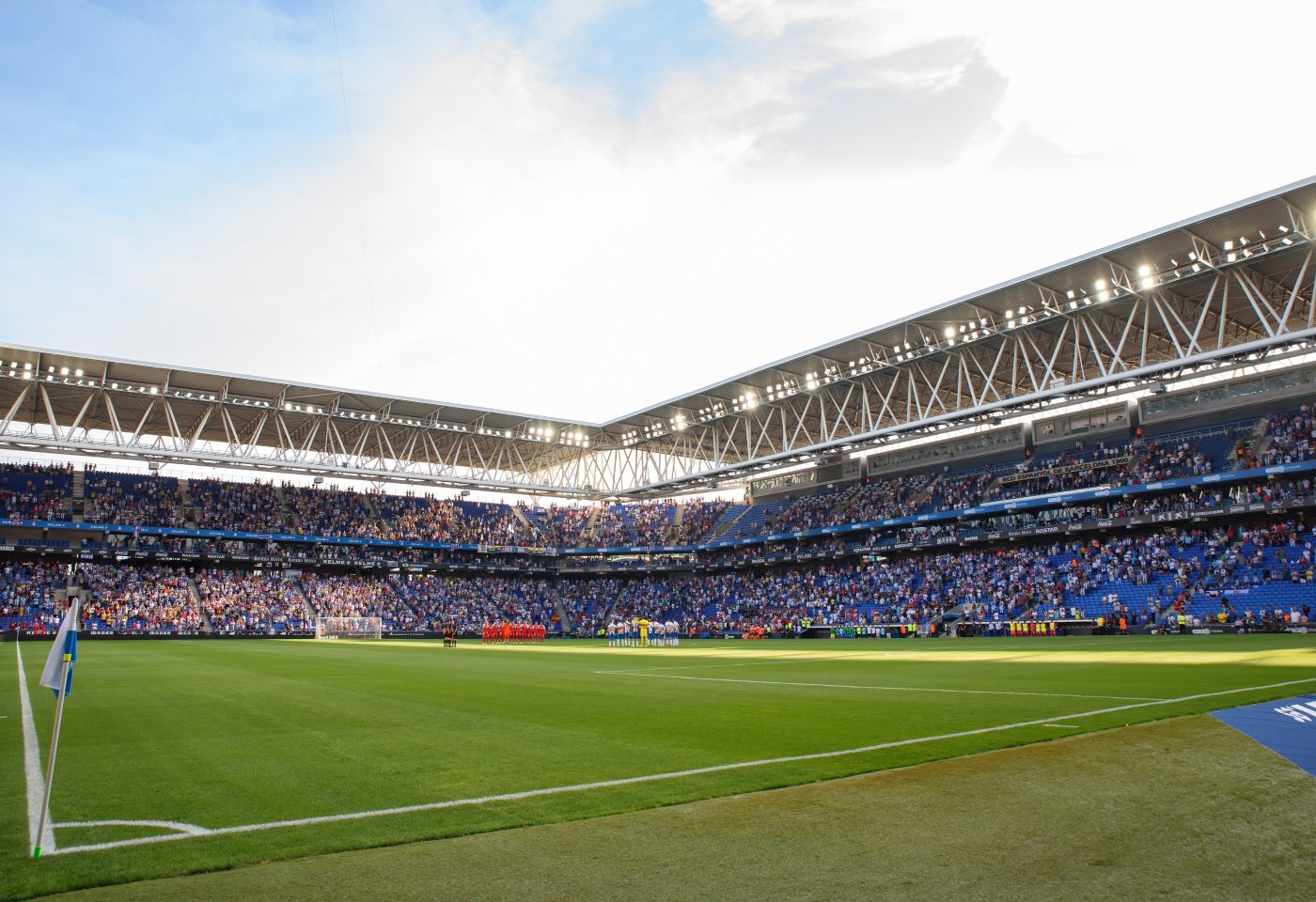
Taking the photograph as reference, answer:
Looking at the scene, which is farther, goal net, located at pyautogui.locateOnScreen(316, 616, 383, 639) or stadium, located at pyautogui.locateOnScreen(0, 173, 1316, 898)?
goal net, located at pyautogui.locateOnScreen(316, 616, 383, 639)

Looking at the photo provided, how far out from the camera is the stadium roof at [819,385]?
38.0 metres

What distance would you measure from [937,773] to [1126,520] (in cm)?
4525

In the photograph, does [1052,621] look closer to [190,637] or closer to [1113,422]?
[1113,422]

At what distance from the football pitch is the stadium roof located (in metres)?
23.4

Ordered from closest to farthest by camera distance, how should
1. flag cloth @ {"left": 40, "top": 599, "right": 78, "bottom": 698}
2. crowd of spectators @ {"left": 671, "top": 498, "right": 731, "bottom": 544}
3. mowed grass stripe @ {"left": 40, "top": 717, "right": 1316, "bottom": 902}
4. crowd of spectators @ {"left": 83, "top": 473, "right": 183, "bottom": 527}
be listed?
1. mowed grass stripe @ {"left": 40, "top": 717, "right": 1316, "bottom": 902}
2. flag cloth @ {"left": 40, "top": 599, "right": 78, "bottom": 698}
3. crowd of spectators @ {"left": 83, "top": 473, "right": 183, "bottom": 527}
4. crowd of spectators @ {"left": 671, "top": 498, "right": 731, "bottom": 544}

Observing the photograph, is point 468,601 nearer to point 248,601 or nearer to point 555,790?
point 248,601

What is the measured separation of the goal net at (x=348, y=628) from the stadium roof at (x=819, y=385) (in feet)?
34.1

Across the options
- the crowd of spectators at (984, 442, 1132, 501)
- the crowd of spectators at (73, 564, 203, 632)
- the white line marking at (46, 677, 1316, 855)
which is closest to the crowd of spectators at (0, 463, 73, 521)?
the crowd of spectators at (73, 564, 203, 632)

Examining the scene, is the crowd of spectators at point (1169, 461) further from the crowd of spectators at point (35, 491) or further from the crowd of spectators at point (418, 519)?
the crowd of spectators at point (35, 491)

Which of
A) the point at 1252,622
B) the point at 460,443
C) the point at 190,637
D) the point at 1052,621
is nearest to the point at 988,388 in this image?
the point at 1052,621

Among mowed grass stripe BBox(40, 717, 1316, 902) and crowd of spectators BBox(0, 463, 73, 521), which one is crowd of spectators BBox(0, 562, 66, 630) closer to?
crowd of spectators BBox(0, 463, 73, 521)

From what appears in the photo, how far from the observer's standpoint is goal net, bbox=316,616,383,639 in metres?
57.0

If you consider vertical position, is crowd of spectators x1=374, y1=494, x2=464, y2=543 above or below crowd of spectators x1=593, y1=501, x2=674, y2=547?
above

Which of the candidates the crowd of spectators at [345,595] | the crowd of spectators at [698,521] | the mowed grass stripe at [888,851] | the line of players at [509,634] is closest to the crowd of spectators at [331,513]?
the crowd of spectators at [345,595]
